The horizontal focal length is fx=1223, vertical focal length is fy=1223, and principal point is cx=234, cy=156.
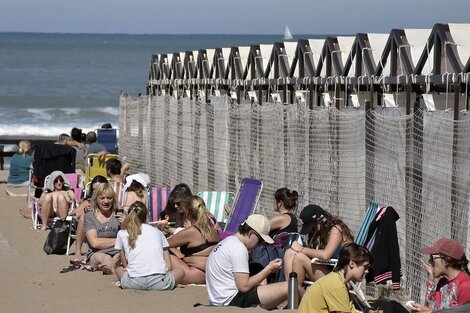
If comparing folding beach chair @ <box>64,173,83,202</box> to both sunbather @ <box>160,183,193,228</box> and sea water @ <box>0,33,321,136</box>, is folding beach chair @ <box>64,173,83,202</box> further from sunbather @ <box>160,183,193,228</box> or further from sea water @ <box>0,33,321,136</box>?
sea water @ <box>0,33,321,136</box>

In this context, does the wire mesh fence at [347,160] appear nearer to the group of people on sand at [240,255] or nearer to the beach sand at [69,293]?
the group of people on sand at [240,255]

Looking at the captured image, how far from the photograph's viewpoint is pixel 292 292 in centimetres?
906

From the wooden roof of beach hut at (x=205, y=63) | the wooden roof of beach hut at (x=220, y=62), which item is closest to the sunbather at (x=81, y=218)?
the wooden roof of beach hut at (x=220, y=62)

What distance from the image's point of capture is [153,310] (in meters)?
9.60

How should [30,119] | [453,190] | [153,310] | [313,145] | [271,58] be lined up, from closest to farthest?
[453,190]
[153,310]
[313,145]
[271,58]
[30,119]

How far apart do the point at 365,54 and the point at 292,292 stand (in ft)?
13.4

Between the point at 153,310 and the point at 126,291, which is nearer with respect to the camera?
the point at 153,310

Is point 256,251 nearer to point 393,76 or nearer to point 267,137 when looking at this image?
point 393,76

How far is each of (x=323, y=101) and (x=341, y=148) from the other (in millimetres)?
2582

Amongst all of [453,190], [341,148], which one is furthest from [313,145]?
[453,190]

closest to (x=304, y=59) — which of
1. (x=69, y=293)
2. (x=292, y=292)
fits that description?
(x=69, y=293)

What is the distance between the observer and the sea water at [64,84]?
5550cm

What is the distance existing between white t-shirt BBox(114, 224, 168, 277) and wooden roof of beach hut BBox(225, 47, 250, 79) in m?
8.52

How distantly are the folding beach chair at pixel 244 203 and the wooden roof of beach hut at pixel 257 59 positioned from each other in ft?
14.6
